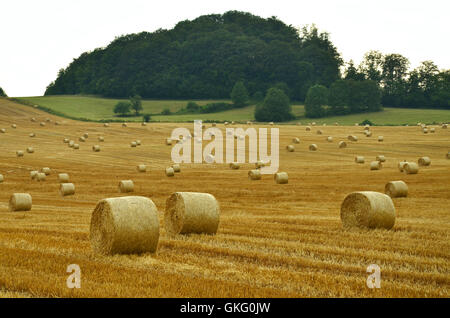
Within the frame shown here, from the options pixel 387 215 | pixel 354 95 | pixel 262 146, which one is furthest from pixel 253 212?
pixel 354 95

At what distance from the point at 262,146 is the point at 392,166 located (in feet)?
56.1

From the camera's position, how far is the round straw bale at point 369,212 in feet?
50.2

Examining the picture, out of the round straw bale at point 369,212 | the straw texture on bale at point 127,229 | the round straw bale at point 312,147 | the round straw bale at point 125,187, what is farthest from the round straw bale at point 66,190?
the round straw bale at point 312,147

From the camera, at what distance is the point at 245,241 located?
13297 millimetres

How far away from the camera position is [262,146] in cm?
5144

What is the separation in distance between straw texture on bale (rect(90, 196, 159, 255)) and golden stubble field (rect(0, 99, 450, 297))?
261 mm

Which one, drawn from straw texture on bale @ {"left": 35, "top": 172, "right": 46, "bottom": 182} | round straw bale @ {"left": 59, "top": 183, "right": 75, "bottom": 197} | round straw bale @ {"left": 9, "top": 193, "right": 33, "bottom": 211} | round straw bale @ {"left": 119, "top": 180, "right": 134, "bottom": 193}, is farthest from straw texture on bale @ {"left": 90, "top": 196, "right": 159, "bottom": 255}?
straw texture on bale @ {"left": 35, "top": 172, "right": 46, "bottom": 182}

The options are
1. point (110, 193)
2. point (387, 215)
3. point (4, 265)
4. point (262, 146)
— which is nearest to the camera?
point (4, 265)

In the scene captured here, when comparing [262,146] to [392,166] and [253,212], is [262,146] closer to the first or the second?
[392,166]

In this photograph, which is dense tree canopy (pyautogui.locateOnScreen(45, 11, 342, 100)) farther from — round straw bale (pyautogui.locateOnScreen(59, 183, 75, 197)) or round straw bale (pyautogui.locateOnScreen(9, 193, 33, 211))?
round straw bale (pyautogui.locateOnScreen(9, 193, 33, 211))

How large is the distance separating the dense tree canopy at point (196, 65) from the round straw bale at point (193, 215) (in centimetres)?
10788

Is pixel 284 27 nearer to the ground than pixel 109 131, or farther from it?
farther from it

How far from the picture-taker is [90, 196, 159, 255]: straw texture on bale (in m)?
11.3

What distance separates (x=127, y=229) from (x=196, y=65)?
125 metres
